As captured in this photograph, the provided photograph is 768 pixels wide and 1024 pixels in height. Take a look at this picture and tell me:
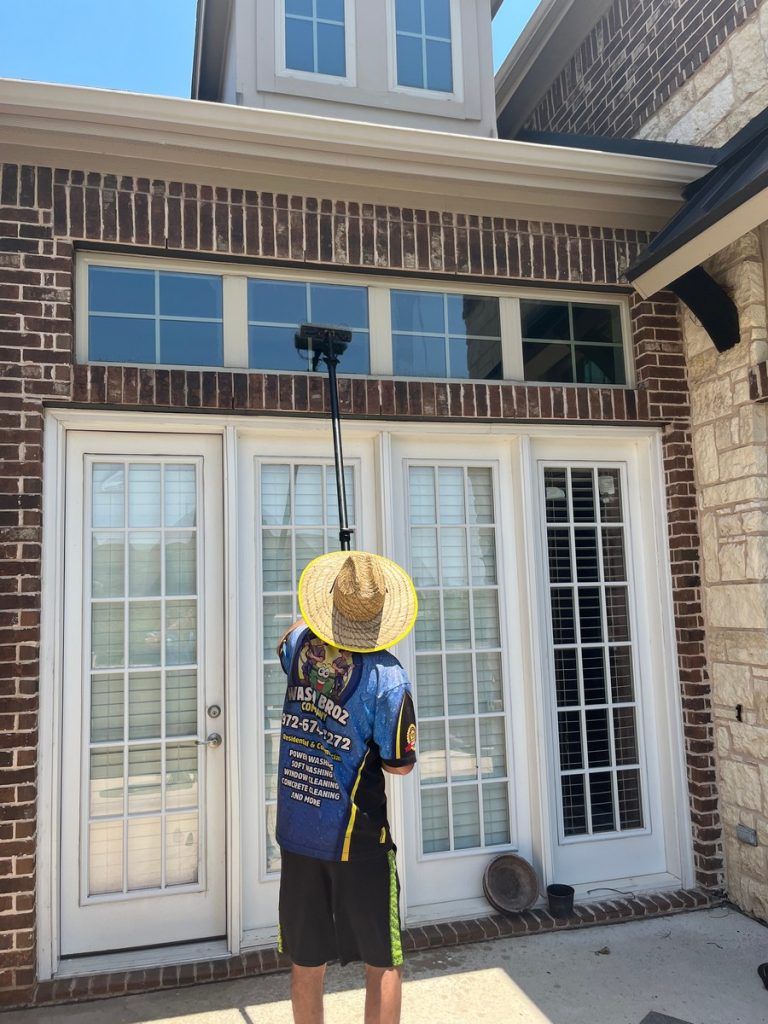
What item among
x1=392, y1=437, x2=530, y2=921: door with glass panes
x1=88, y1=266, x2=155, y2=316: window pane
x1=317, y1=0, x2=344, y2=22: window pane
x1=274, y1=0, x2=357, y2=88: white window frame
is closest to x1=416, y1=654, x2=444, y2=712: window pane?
x1=392, y1=437, x2=530, y2=921: door with glass panes

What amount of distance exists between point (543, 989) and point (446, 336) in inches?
119

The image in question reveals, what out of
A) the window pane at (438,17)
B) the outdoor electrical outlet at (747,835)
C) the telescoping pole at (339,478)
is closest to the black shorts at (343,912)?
the telescoping pole at (339,478)

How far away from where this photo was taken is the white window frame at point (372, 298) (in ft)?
12.0

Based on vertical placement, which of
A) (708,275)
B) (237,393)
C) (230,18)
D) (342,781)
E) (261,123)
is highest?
(230,18)

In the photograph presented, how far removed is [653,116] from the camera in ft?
16.4

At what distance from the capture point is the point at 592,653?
13.6 ft

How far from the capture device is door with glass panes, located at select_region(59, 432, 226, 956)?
11.2 ft

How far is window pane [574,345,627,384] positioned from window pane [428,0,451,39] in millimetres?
2309

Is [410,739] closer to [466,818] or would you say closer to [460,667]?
[460,667]

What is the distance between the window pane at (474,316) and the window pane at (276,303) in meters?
0.80

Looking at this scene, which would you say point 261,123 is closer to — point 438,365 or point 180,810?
point 438,365

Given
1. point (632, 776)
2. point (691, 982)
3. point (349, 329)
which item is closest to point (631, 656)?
point (632, 776)

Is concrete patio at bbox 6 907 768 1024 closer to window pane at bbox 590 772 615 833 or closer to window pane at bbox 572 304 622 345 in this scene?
window pane at bbox 590 772 615 833

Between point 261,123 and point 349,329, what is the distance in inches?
38.6
